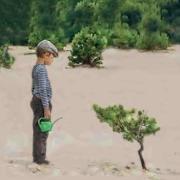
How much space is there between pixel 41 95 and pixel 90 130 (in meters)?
Answer: 4.05

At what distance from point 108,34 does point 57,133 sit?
25932 millimetres

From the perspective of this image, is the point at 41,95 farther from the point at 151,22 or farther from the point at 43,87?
the point at 151,22

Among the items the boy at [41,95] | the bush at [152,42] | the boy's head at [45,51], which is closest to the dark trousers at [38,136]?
the boy at [41,95]

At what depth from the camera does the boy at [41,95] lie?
792cm

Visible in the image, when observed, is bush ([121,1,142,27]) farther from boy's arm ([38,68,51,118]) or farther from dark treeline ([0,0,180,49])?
boy's arm ([38,68,51,118])

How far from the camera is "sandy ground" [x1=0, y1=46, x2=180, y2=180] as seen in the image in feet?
26.3

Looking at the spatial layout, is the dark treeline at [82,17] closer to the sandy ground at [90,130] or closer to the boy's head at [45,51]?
the sandy ground at [90,130]

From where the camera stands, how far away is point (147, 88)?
18.4 meters

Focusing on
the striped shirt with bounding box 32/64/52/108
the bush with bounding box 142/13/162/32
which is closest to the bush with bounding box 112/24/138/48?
the bush with bounding box 142/13/162/32

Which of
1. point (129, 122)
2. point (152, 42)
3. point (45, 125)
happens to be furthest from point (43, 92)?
point (152, 42)

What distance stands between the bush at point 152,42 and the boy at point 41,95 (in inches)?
1074

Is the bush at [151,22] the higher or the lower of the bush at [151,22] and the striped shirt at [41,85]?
the lower

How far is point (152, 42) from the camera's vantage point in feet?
116

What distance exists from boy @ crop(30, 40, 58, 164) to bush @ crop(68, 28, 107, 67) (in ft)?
55.6
